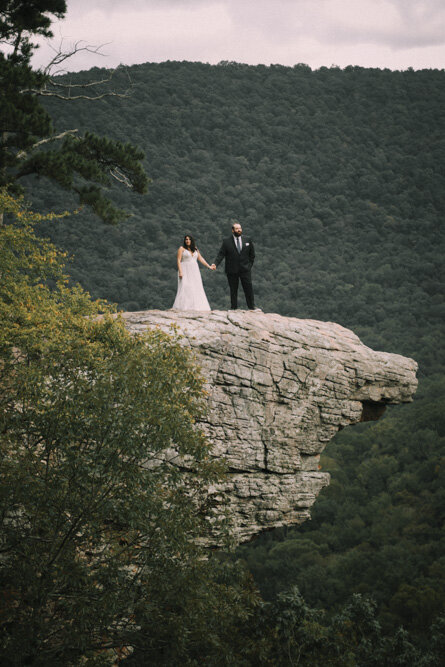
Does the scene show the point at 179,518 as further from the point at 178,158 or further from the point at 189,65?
the point at 189,65

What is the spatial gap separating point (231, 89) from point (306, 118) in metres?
12.2

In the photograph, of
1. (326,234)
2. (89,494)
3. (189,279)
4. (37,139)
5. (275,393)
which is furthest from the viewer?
(326,234)

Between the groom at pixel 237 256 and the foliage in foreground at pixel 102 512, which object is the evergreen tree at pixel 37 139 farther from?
the foliage in foreground at pixel 102 512

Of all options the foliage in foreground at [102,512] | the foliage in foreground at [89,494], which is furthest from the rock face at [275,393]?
the foliage in foreground at [89,494]

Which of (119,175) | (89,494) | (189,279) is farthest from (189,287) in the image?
(89,494)

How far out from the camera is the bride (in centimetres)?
1512

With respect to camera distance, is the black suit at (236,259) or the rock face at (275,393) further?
the black suit at (236,259)

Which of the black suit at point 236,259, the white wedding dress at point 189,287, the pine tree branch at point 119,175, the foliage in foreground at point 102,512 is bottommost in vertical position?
the foliage in foreground at point 102,512

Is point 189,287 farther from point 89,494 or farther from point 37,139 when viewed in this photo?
point 89,494

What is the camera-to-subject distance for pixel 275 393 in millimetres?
15102

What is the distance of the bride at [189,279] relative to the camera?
49.6 ft

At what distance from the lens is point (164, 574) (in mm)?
8633

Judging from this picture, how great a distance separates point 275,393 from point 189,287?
137 inches

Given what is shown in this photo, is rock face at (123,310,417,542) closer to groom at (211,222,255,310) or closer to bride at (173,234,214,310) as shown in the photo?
bride at (173,234,214,310)
